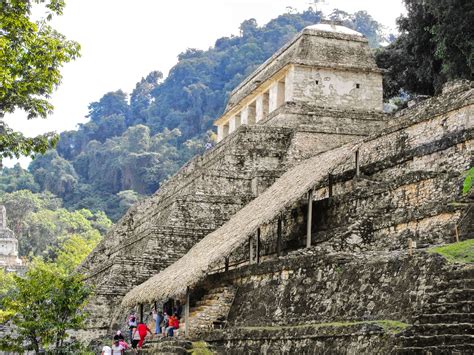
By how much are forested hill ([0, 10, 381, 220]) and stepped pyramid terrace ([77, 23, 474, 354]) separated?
52.4 metres

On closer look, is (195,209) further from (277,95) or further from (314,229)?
(277,95)

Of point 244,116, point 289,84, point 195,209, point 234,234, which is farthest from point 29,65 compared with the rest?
point 244,116

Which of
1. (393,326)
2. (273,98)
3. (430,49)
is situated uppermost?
(430,49)

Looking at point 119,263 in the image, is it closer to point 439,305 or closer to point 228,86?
point 439,305

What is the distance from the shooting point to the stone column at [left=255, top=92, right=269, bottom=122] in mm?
25109

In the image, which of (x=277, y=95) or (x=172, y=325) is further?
(x=277, y=95)

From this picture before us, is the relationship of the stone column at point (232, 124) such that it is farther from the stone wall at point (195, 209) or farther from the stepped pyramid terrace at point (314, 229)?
the stone wall at point (195, 209)

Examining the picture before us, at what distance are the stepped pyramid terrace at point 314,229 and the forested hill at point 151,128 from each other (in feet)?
172

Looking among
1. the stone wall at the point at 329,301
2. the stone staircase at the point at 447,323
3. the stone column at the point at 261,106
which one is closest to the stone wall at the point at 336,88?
the stone column at the point at 261,106

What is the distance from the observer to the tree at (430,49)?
20484 millimetres

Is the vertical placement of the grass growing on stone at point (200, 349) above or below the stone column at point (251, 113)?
below

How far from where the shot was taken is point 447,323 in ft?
27.5

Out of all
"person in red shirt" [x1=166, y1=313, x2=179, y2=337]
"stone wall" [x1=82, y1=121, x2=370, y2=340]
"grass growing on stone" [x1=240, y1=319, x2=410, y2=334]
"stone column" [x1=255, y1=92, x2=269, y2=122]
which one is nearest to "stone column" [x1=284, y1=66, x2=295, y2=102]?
"stone column" [x1=255, y1=92, x2=269, y2=122]

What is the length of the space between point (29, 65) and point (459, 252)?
7.55 meters
